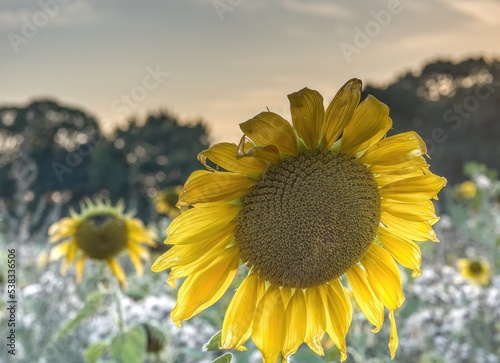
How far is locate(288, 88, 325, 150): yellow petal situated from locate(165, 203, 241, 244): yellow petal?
18 cm

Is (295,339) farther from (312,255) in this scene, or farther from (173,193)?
(173,193)

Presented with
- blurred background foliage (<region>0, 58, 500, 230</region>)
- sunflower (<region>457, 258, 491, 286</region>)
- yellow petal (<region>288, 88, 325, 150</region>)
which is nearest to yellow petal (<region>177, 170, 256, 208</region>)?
yellow petal (<region>288, 88, 325, 150</region>)

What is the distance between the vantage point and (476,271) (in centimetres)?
531

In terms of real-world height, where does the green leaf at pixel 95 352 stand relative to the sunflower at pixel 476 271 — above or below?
above

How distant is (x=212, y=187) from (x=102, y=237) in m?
1.75

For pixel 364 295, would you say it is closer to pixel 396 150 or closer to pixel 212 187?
pixel 396 150

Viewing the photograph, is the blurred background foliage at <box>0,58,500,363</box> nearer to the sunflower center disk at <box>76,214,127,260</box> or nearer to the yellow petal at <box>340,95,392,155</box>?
the sunflower center disk at <box>76,214,127,260</box>

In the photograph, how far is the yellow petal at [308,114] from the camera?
1.16 metres

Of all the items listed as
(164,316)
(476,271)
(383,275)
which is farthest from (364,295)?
(476,271)

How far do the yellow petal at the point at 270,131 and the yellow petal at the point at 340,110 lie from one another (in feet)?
0.20

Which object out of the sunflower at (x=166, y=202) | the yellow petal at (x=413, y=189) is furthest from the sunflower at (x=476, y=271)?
the yellow petal at (x=413, y=189)

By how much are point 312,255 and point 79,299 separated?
361 centimetres

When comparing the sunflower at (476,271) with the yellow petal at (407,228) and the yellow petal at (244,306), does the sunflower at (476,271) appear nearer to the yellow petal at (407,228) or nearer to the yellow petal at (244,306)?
the yellow petal at (407,228)

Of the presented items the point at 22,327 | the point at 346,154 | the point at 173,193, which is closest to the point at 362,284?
the point at 346,154
